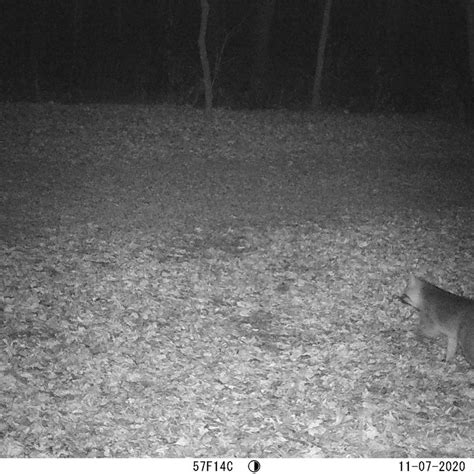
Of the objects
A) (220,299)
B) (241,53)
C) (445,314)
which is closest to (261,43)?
(241,53)

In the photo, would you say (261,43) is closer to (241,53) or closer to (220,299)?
(241,53)

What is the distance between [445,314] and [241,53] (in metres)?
20.7

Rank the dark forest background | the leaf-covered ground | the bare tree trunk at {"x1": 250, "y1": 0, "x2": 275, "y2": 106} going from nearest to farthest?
the leaf-covered ground → the dark forest background → the bare tree trunk at {"x1": 250, "y1": 0, "x2": 275, "y2": 106}

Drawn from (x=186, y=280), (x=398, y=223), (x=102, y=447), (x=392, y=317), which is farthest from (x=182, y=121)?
(x=102, y=447)

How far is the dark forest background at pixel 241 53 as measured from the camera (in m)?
21.4

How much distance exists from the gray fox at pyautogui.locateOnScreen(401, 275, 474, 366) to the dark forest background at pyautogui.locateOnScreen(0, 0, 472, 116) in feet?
47.8

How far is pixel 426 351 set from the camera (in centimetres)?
616

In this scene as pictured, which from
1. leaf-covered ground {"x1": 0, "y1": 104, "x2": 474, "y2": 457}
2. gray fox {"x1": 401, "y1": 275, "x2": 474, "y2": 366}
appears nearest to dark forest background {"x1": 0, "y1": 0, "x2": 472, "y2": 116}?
leaf-covered ground {"x1": 0, "y1": 104, "x2": 474, "y2": 457}

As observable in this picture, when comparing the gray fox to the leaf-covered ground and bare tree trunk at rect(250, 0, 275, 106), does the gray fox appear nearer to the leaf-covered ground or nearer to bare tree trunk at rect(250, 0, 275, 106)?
the leaf-covered ground

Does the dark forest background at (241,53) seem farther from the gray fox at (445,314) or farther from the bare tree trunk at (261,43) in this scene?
the gray fox at (445,314)

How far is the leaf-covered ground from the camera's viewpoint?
4.83m

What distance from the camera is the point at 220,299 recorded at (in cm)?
716

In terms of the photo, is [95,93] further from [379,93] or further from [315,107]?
[379,93]

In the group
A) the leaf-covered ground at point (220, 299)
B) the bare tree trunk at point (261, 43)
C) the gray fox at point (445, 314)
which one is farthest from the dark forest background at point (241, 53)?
the gray fox at point (445, 314)
